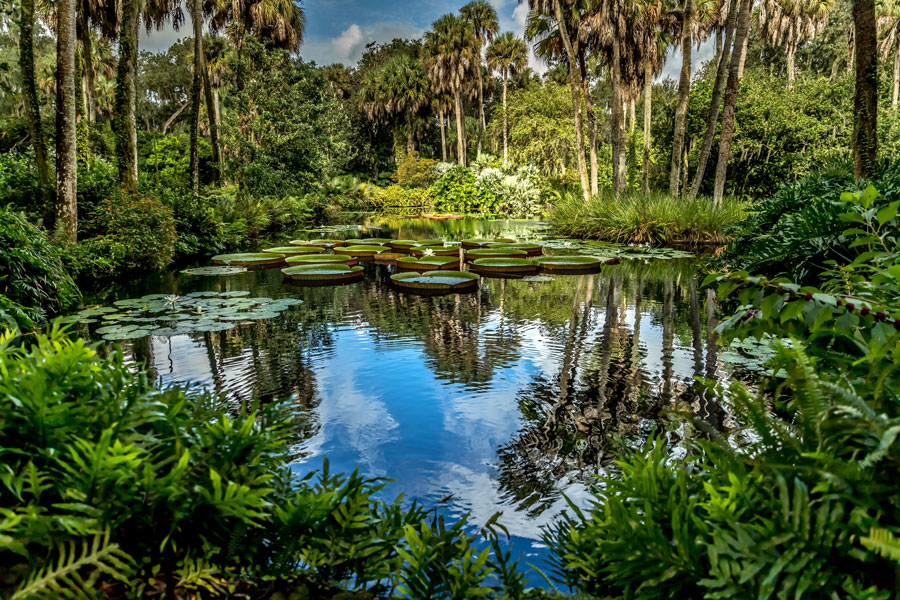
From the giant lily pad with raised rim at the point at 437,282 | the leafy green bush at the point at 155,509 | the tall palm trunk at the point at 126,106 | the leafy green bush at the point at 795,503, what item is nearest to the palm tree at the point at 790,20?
the giant lily pad with raised rim at the point at 437,282

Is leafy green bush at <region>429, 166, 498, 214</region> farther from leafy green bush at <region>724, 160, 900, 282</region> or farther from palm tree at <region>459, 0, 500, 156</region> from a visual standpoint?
leafy green bush at <region>724, 160, 900, 282</region>

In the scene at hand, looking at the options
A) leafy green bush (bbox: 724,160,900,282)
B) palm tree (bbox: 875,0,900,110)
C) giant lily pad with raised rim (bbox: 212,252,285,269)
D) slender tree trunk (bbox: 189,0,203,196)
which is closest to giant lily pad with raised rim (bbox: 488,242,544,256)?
giant lily pad with raised rim (bbox: 212,252,285,269)

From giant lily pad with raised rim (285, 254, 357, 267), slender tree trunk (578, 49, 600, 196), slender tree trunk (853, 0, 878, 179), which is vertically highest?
slender tree trunk (578, 49, 600, 196)

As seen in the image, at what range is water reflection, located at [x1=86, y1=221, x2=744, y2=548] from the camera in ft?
9.82

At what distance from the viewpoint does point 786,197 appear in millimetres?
6219

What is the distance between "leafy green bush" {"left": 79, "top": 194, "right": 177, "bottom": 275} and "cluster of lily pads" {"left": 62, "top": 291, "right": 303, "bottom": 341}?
2.23 m

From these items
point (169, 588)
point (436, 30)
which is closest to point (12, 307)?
point (169, 588)

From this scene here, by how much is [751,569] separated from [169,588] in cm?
110

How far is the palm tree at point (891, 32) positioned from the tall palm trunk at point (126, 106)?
33503mm

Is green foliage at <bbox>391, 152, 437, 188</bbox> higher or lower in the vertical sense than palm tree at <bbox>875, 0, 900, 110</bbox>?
lower

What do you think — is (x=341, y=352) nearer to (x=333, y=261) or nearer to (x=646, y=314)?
(x=646, y=314)

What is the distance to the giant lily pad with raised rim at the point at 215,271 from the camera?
32.6 feet

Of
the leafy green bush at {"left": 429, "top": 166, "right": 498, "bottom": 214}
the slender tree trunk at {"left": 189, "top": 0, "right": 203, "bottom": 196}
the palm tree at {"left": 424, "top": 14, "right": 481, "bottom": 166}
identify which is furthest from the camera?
the palm tree at {"left": 424, "top": 14, "right": 481, "bottom": 166}

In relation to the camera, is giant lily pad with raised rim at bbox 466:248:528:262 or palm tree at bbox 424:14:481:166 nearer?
giant lily pad with raised rim at bbox 466:248:528:262
